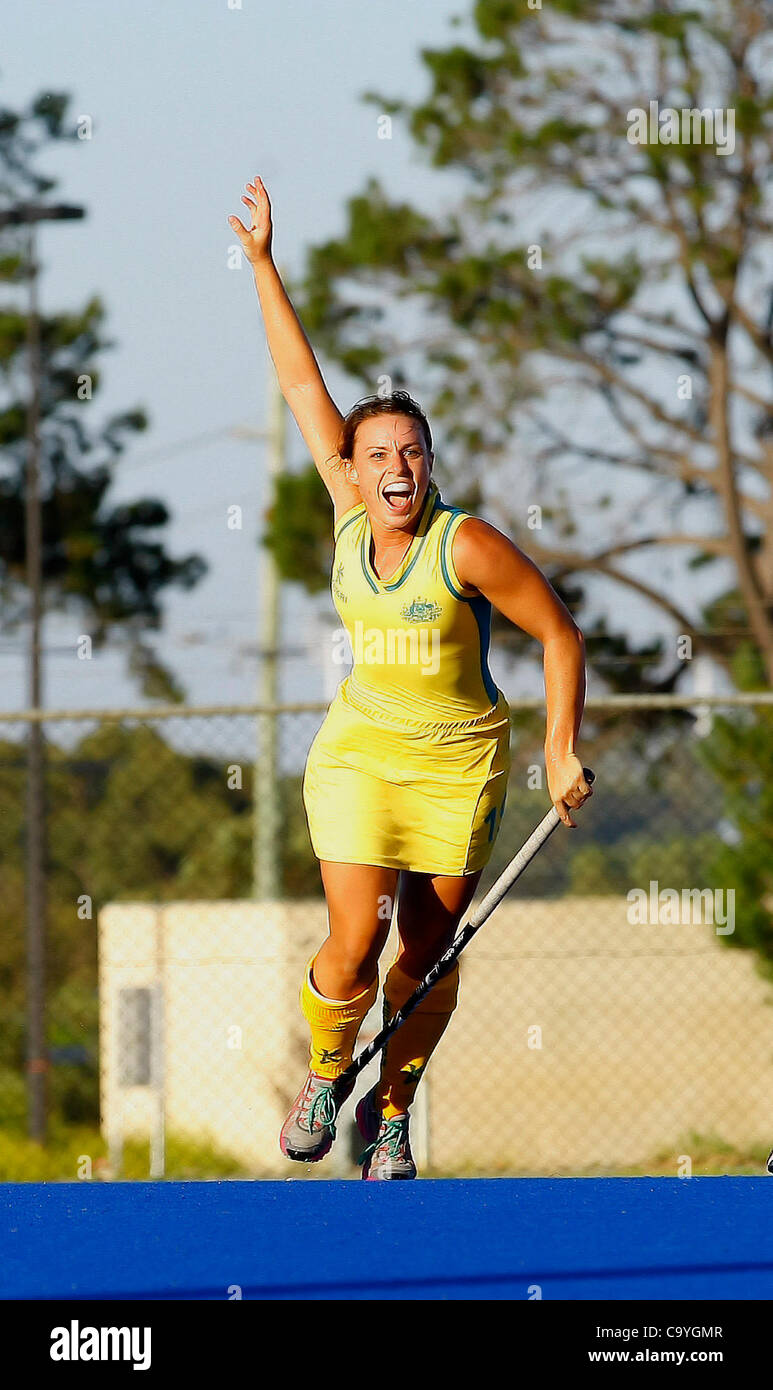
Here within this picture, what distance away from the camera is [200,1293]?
263 cm

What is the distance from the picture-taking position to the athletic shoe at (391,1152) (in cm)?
380

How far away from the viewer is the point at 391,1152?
3812 millimetres

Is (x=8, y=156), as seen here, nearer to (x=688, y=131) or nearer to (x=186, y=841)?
(x=688, y=131)

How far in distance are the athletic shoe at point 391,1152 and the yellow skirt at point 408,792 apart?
2.00 feet

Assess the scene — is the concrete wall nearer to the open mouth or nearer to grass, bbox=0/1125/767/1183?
grass, bbox=0/1125/767/1183

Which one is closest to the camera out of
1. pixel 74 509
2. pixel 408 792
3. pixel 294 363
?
pixel 408 792

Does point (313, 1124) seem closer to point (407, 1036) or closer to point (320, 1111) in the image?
point (320, 1111)

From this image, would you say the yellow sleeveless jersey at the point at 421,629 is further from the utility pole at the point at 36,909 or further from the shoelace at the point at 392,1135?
the utility pole at the point at 36,909

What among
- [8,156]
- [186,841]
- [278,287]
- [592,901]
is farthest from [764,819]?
[186,841]

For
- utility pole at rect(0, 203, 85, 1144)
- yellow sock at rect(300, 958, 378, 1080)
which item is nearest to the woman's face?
yellow sock at rect(300, 958, 378, 1080)

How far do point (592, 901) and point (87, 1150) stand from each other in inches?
125

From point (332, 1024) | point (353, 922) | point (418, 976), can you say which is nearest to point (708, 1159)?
point (418, 976)

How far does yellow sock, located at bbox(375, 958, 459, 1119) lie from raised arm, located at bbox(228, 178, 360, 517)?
104cm

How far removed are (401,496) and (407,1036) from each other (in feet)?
3.83
